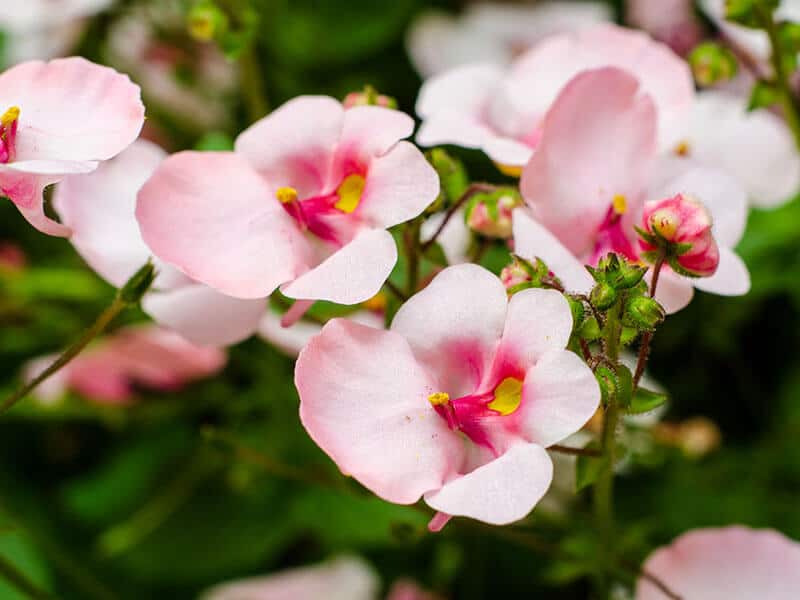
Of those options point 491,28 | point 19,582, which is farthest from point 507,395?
point 491,28

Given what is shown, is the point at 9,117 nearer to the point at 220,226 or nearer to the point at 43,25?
the point at 220,226

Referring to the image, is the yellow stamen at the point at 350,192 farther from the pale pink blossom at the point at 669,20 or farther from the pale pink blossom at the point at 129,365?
the pale pink blossom at the point at 669,20

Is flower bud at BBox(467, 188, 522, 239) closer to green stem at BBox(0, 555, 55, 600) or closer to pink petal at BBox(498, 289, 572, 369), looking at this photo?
pink petal at BBox(498, 289, 572, 369)

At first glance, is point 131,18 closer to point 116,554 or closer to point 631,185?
point 116,554

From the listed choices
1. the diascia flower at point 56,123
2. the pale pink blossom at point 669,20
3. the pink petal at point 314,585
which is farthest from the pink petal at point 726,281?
the pale pink blossom at point 669,20

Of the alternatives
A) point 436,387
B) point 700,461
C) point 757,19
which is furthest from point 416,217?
point 700,461

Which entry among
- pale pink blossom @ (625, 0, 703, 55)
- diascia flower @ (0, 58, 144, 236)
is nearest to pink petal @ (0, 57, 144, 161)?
diascia flower @ (0, 58, 144, 236)
